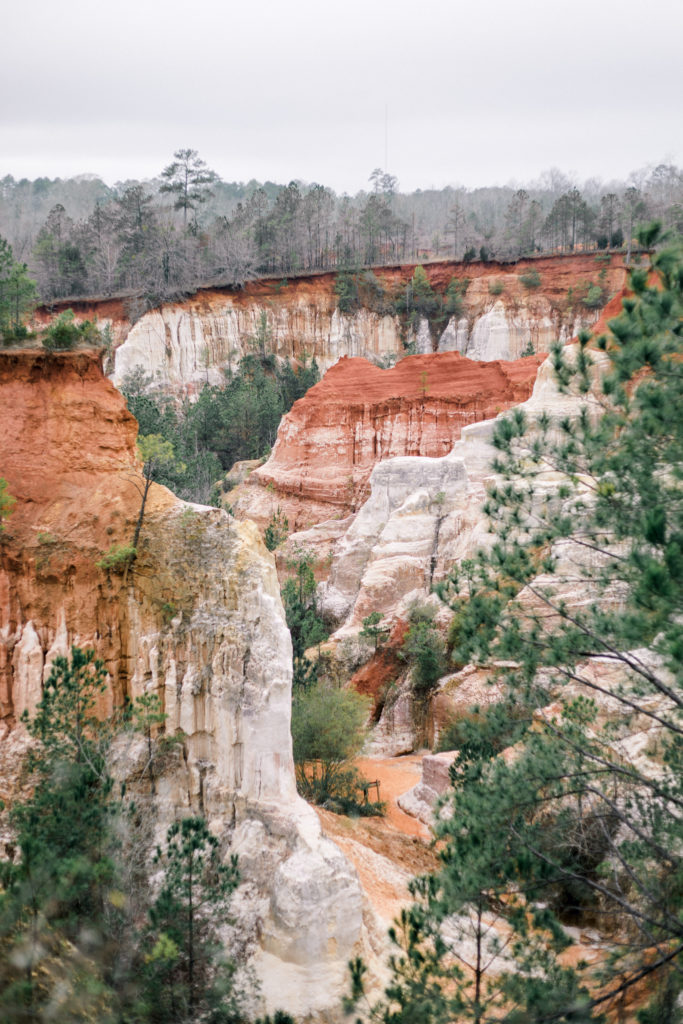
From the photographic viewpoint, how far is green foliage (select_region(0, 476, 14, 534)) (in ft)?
35.8

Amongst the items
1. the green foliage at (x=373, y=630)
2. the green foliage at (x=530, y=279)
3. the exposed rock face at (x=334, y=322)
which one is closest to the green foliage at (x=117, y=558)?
the green foliage at (x=373, y=630)

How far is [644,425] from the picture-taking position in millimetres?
6887

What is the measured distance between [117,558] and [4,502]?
1.90 m

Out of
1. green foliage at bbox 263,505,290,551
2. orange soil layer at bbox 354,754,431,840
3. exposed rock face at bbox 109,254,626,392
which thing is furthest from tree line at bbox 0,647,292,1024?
exposed rock face at bbox 109,254,626,392

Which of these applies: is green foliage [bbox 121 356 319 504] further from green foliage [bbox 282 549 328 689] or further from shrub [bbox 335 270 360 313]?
shrub [bbox 335 270 360 313]

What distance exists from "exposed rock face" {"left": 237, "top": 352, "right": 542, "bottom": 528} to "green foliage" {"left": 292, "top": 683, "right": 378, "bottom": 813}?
18194 mm

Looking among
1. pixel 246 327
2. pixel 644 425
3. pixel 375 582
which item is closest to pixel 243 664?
pixel 644 425

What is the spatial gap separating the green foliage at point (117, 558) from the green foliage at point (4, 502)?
1.59 meters

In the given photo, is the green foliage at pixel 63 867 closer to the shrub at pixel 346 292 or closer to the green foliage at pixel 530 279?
the shrub at pixel 346 292

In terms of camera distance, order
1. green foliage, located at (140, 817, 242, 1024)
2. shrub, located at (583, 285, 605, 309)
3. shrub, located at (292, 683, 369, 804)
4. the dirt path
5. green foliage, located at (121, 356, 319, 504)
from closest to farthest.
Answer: green foliage, located at (140, 817, 242, 1024) < the dirt path < shrub, located at (292, 683, 369, 804) < green foliage, located at (121, 356, 319, 504) < shrub, located at (583, 285, 605, 309)

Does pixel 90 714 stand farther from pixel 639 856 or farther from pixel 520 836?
pixel 639 856

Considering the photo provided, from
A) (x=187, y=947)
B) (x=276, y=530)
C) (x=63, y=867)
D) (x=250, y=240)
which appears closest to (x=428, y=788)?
(x=187, y=947)

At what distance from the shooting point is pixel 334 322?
A: 2132 inches

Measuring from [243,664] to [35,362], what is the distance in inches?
231
